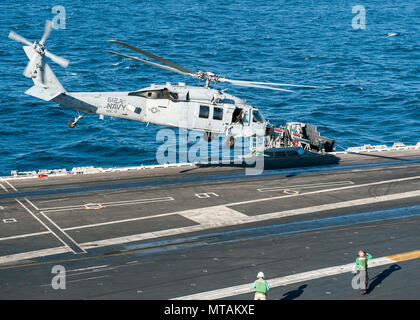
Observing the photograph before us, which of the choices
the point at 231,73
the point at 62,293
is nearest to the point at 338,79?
the point at 231,73

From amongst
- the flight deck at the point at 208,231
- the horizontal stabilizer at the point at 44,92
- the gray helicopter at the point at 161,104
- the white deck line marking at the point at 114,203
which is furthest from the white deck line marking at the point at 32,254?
the horizontal stabilizer at the point at 44,92

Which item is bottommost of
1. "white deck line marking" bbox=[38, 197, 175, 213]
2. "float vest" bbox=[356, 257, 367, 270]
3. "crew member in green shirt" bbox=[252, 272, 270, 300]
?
"crew member in green shirt" bbox=[252, 272, 270, 300]

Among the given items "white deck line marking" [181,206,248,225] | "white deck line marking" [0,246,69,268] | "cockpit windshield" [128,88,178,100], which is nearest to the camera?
"white deck line marking" [0,246,69,268]

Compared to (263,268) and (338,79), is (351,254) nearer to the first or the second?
(263,268)

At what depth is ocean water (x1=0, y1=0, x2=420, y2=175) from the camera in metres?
71.0

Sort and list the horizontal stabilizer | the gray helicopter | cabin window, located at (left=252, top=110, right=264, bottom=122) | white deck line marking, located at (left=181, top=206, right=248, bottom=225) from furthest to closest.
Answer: cabin window, located at (left=252, top=110, right=264, bottom=122) < the gray helicopter < the horizontal stabilizer < white deck line marking, located at (left=181, top=206, right=248, bottom=225)

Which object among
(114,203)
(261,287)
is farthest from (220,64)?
(261,287)

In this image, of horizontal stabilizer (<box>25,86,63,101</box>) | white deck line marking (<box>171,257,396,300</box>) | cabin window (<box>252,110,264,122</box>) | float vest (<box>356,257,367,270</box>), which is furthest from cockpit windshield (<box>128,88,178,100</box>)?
float vest (<box>356,257,367,270</box>)

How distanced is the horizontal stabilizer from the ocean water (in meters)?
24.2

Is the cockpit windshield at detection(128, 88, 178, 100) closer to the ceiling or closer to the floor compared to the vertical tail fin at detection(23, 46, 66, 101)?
closer to the floor

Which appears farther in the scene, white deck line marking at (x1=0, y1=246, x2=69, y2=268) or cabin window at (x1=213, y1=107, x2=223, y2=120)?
cabin window at (x1=213, y1=107, x2=223, y2=120)

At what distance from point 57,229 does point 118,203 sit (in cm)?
572

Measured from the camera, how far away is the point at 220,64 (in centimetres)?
9775

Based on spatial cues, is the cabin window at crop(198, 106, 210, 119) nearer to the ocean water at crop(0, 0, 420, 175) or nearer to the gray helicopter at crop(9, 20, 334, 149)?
the gray helicopter at crop(9, 20, 334, 149)
